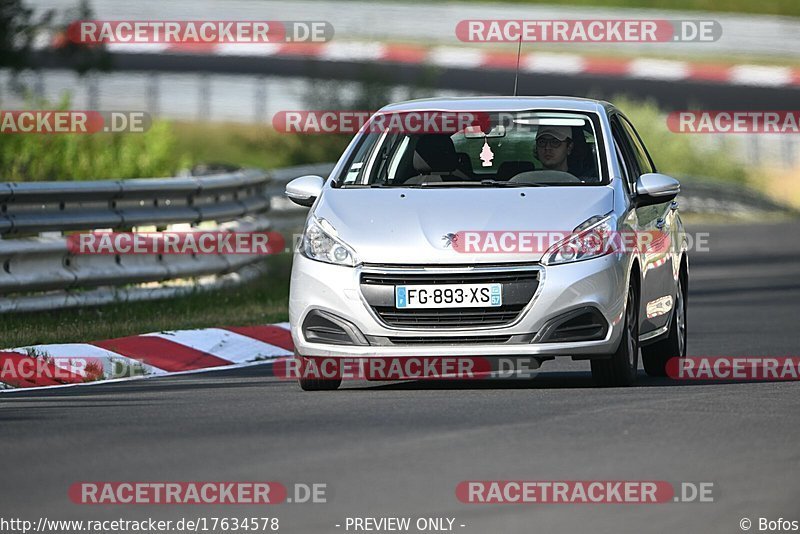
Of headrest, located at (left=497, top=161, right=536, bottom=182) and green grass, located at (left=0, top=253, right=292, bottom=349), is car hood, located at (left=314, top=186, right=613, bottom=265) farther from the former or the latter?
green grass, located at (left=0, top=253, right=292, bottom=349)

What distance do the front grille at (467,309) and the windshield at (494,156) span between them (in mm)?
996

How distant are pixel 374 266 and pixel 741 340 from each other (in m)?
4.82

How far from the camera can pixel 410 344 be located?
1071 cm

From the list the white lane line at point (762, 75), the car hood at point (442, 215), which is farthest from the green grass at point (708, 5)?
the car hood at point (442, 215)

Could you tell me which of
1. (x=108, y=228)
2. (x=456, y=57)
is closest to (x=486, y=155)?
(x=108, y=228)

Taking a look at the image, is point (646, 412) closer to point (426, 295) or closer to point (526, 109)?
point (426, 295)

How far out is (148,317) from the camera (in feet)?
50.5

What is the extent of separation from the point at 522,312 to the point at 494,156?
1.53 metres

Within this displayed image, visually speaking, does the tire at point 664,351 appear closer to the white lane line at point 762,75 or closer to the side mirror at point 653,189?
the side mirror at point 653,189

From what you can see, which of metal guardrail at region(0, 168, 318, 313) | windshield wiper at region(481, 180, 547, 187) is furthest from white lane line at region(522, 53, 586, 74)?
windshield wiper at region(481, 180, 547, 187)

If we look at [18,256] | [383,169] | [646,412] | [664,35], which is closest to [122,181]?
[18,256]

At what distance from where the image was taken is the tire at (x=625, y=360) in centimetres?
1098

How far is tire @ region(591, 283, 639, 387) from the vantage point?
1098cm

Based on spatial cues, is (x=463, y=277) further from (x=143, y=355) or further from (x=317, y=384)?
(x=143, y=355)
